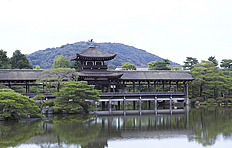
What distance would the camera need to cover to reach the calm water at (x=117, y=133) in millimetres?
16172

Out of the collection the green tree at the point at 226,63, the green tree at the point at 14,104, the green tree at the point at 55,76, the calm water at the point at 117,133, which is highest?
the green tree at the point at 226,63

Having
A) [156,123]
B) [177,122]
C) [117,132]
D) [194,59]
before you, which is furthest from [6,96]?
[194,59]

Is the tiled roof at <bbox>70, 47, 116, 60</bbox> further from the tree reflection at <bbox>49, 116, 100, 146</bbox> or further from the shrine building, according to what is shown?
the tree reflection at <bbox>49, 116, 100, 146</bbox>

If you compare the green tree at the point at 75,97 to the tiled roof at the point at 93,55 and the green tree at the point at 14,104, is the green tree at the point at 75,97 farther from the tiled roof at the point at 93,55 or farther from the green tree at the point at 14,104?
the tiled roof at the point at 93,55

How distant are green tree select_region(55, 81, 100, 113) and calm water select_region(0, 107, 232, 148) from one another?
144 inches

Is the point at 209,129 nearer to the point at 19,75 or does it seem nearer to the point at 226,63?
the point at 19,75

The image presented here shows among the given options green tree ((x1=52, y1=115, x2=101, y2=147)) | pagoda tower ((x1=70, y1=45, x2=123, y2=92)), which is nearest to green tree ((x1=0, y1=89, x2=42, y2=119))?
green tree ((x1=52, y1=115, x2=101, y2=147))

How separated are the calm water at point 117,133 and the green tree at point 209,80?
57.3ft

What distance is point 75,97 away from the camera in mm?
27844

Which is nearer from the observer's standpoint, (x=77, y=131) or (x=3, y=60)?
(x=77, y=131)

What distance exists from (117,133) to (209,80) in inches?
1094

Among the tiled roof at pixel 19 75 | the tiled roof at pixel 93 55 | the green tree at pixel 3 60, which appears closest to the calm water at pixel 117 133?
the tiled roof at pixel 19 75

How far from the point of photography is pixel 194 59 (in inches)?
2203

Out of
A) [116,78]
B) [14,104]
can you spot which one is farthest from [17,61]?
[14,104]
